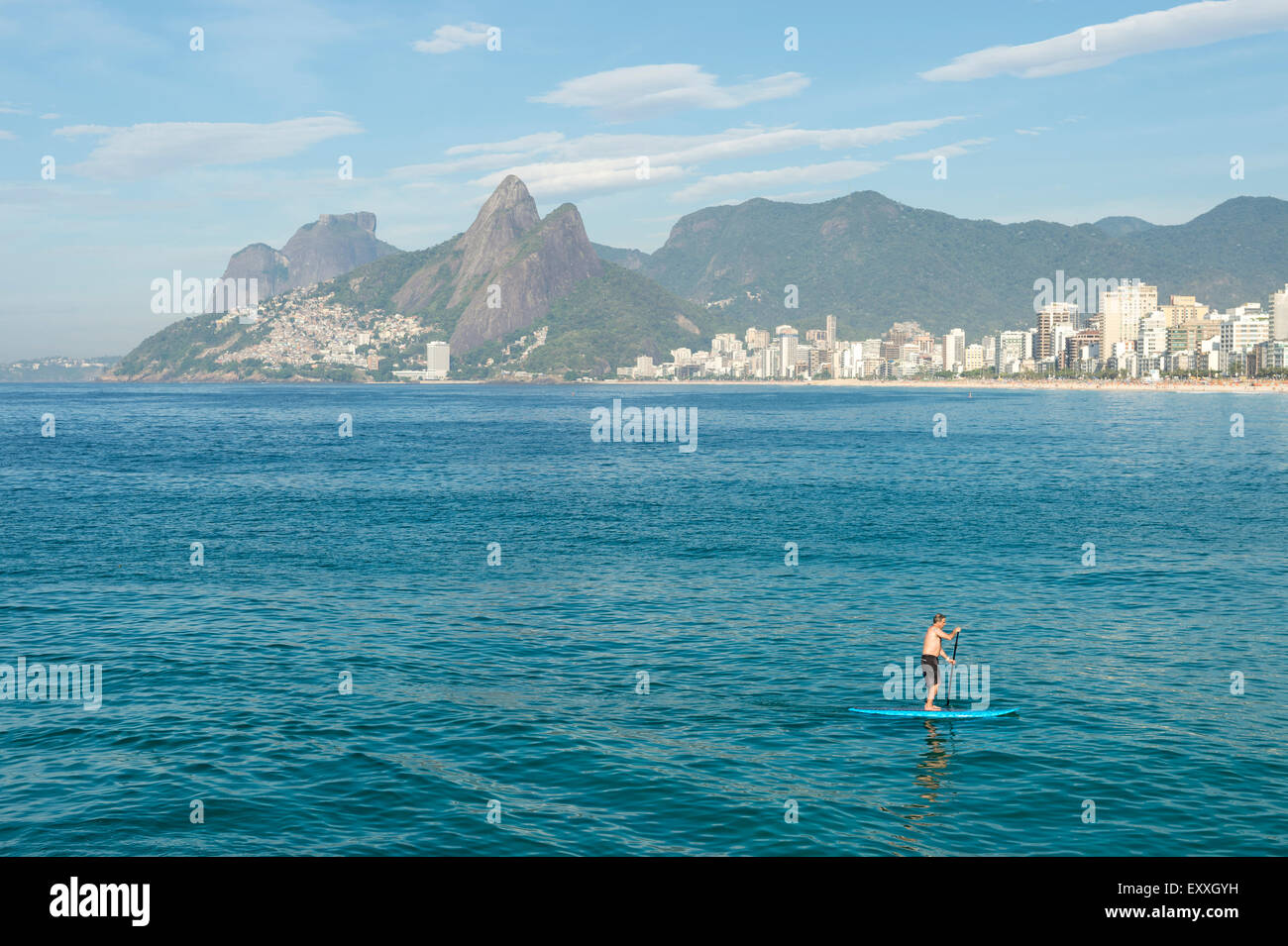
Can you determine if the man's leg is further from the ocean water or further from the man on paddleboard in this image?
the ocean water

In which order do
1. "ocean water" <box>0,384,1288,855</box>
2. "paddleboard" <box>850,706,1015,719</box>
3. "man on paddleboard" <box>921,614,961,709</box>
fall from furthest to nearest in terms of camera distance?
"man on paddleboard" <box>921,614,961,709</box> < "paddleboard" <box>850,706,1015,719</box> < "ocean water" <box>0,384,1288,855</box>

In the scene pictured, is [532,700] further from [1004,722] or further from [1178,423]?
[1178,423]

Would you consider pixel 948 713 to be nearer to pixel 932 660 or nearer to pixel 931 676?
pixel 931 676

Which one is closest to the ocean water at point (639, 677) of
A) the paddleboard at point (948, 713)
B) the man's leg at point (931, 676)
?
the paddleboard at point (948, 713)

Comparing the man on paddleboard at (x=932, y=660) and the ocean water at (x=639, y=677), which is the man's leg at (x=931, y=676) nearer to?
the man on paddleboard at (x=932, y=660)

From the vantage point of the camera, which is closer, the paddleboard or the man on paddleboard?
the paddleboard

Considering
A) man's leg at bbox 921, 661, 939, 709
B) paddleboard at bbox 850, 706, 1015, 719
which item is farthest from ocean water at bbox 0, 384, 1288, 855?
man's leg at bbox 921, 661, 939, 709

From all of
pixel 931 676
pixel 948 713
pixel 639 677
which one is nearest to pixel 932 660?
pixel 931 676
